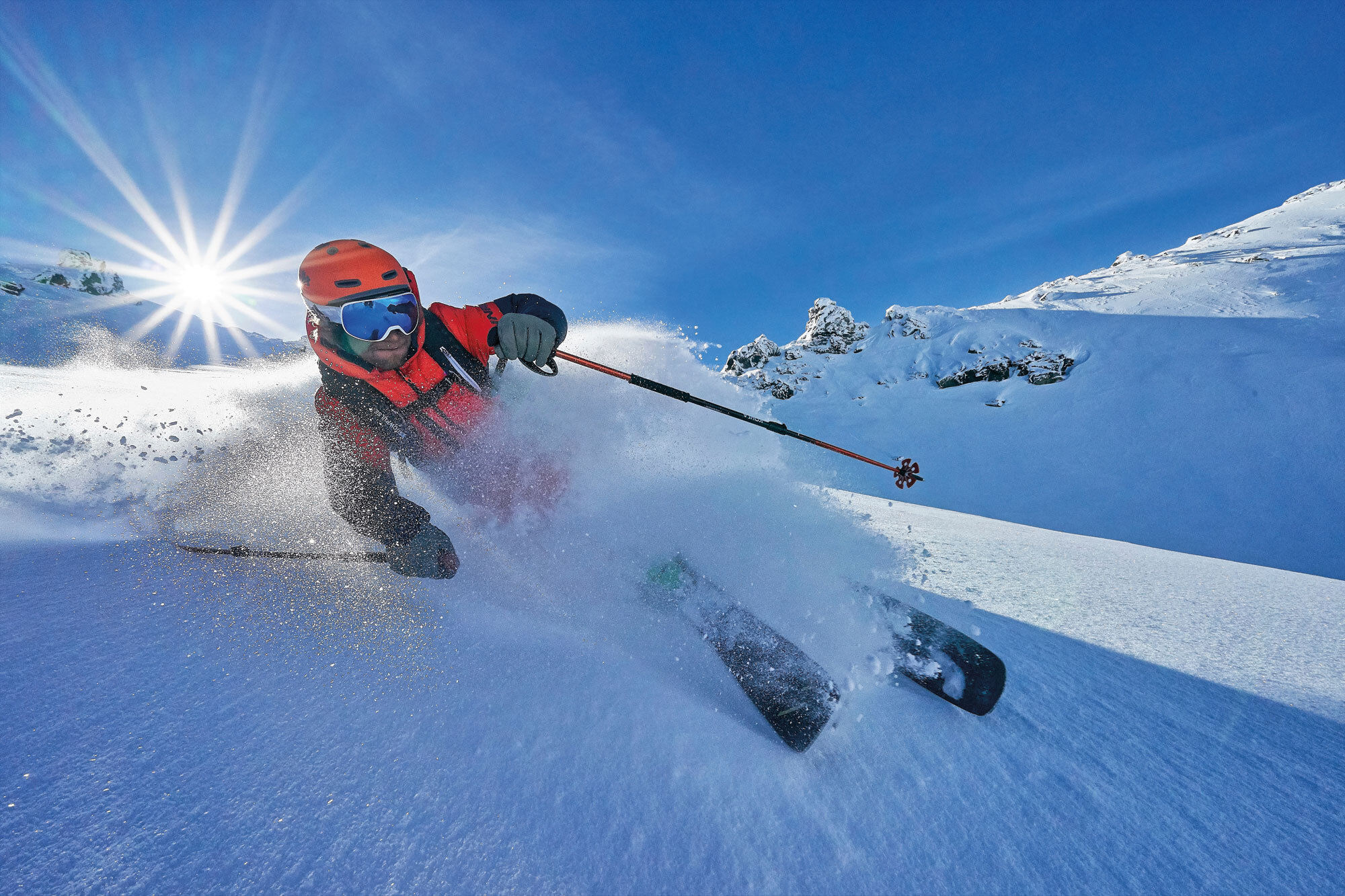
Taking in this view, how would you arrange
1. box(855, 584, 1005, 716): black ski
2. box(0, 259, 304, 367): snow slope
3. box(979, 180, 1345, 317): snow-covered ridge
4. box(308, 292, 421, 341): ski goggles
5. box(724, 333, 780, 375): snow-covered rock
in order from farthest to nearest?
box(724, 333, 780, 375): snow-covered rock
box(979, 180, 1345, 317): snow-covered ridge
box(0, 259, 304, 367): snow slope
box(308, 292, 421, 341): ski goggles
box(855, 584, 1005, 716): black ski

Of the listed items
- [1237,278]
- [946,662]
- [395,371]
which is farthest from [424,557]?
[1237,278]

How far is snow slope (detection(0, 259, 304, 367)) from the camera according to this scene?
22.9 meters

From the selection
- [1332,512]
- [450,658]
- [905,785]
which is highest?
[1332,512]

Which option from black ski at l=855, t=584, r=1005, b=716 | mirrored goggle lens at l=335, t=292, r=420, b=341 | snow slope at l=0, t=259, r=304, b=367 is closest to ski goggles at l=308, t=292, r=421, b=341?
mirrored goggle lens at l=335, t=292, r=420, b=341

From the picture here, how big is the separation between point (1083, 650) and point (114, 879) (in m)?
3.60

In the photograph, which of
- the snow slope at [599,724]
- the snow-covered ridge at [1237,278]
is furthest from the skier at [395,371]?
the snow-covered ridge at [1237,278]

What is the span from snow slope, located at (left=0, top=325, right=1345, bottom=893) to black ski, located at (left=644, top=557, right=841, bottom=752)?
85 millimetres

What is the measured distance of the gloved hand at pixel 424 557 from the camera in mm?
2473

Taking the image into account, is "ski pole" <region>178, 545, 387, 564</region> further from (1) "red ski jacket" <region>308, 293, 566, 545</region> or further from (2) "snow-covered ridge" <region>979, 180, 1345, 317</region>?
(2) "snow-covered ridge" <region>979, 180, 1345, 317</region>

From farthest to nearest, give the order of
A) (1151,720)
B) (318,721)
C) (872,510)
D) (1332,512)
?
(1332,512) → (872,510) → (1151,720) → (318,721)

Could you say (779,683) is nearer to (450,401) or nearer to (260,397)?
(450,401)

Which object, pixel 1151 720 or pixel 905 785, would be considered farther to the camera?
pixel 1151 720

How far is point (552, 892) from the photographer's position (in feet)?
3.58

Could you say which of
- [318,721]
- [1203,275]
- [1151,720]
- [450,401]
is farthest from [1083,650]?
[1203,275]
